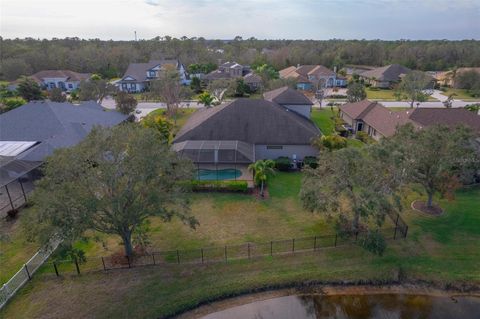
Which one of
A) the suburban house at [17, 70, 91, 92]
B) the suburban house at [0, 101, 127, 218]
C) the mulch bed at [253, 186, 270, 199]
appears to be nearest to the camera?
the suburban house at [0, 101, 127, 218]

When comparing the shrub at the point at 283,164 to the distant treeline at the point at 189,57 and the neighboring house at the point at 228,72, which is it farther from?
the distant treeline at the point at 189,57

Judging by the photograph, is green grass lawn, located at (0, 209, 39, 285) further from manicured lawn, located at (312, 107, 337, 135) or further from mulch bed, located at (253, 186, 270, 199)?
manicured lawn, located at (312, 107, 337, 135)

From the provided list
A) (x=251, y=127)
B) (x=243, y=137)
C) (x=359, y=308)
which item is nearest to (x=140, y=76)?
(x=251, y=127)

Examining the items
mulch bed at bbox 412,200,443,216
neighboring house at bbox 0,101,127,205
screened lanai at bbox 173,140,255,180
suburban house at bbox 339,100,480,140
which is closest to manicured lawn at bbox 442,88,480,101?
suburban house at bbox 339,100,480,140

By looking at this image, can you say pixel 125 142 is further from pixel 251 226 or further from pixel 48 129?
pixel 48 129

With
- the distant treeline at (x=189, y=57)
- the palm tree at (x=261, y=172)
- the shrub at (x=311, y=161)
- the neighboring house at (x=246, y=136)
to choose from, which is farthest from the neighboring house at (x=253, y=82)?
the palm tree at (x=261, y=172)

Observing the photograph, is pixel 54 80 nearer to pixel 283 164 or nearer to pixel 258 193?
pixel 283 164

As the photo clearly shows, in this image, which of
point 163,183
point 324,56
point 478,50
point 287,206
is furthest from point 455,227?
point 478,50
